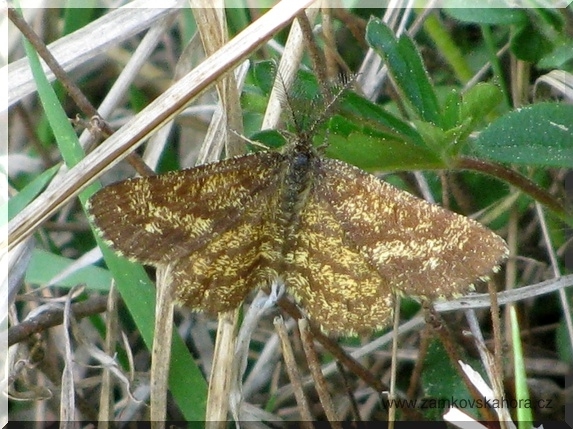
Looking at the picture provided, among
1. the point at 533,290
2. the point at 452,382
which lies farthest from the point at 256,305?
the point at 533,290

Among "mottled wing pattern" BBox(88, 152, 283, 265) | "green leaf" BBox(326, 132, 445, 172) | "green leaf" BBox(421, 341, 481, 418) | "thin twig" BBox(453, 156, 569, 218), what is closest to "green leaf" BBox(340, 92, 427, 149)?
"green leaf" BBox(326, 132, 445, 172)

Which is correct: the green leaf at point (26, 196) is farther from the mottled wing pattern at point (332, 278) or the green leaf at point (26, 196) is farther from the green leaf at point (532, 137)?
the green leaf at point (532, 137)

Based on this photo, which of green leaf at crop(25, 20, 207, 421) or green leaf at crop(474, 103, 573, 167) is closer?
green leaf at crop(474, 103, 573, 167)

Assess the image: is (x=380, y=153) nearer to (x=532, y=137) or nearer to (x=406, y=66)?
(x=406, y=66)

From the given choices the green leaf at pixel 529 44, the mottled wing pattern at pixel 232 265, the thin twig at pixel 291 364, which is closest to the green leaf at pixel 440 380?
the thin twig at pixel 291 364

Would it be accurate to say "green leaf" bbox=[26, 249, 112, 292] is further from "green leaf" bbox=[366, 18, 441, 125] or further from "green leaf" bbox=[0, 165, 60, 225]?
"green leaf" bbox=[366, 18, 441, 125]

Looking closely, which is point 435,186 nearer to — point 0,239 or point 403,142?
point 403,142

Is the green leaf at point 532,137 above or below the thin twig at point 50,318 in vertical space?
above
